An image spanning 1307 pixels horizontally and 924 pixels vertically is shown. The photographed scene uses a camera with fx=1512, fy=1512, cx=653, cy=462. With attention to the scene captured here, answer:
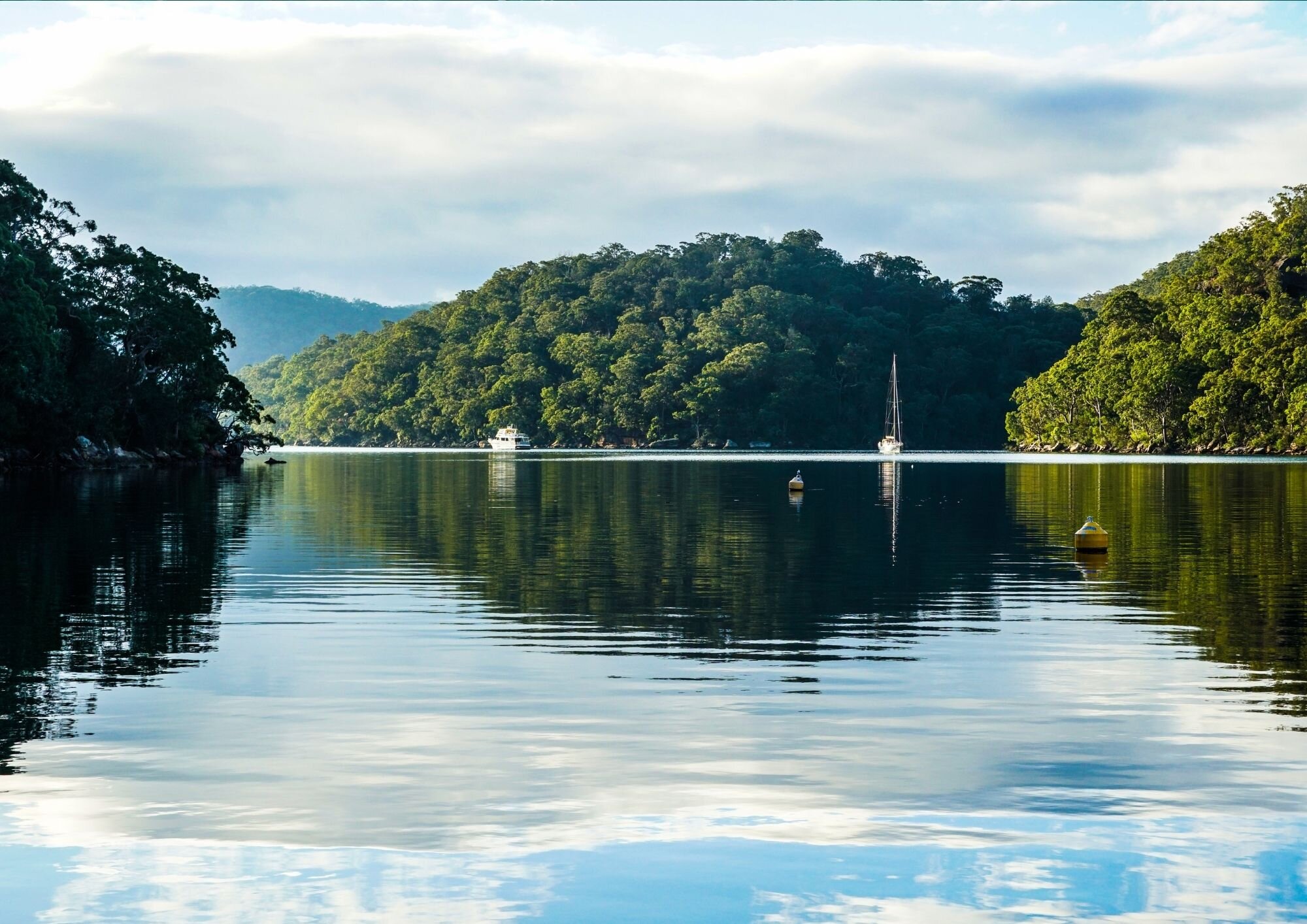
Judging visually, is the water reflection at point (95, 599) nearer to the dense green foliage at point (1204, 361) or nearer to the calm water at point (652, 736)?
the calm water at point (652, 736)

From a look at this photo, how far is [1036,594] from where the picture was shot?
87.6ft

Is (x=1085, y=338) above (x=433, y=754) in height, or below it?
above

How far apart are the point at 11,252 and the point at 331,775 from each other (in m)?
74.4

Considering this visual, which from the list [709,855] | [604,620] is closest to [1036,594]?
[604,620]

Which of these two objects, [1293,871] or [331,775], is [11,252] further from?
[1293,871]

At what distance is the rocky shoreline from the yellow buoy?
224ft

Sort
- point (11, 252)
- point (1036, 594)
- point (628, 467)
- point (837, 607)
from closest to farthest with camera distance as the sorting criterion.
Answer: point (837, 607)
point (1036, 594)
point (11, 252)
point (628, 467)

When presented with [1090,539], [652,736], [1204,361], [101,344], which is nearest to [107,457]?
[101,344]

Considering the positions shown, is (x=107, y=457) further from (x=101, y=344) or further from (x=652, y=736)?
(x=652, y=736)

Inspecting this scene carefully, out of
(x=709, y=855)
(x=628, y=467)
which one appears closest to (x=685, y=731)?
(x=709, y=855)

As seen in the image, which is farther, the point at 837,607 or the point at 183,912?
the point at 837,607

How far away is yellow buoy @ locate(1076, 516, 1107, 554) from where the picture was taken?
34438 millimetres

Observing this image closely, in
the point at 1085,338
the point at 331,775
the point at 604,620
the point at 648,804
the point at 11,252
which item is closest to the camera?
the point at 648,804

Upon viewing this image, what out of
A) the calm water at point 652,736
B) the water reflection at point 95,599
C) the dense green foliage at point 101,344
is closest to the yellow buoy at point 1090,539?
the calm water at point 652,736
